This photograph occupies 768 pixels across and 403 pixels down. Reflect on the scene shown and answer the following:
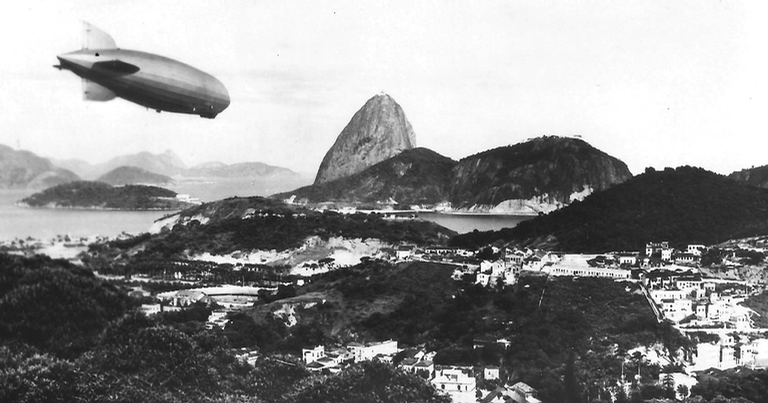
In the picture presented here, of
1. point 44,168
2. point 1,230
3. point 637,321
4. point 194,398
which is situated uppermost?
point 44,168

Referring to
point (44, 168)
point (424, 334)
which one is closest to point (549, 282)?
point (424, 334)

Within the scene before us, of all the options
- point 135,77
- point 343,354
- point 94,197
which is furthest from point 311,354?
point 135,77

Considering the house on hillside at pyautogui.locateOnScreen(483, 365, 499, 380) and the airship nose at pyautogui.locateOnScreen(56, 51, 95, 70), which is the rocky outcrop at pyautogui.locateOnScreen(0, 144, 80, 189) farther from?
the house on hillside at pyautogui.locateOnScreen(483, 365, 499, 380)

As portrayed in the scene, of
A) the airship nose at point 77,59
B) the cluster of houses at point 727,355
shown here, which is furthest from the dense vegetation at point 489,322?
the airship nose at point 77,59

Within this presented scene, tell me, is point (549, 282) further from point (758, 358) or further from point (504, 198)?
point (504, 198)

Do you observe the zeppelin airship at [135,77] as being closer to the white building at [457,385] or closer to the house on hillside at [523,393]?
the white building at [457,385]
